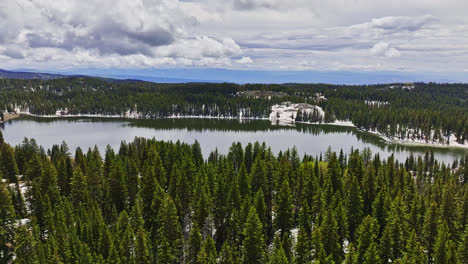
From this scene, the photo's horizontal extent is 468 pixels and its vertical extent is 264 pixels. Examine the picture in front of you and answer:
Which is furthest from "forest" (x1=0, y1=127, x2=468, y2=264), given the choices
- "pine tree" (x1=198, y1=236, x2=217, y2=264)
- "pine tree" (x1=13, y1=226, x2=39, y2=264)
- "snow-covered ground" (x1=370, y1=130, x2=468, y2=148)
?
"snow-covered ground" (x1=370, y1=130, x2=468, y2=148)

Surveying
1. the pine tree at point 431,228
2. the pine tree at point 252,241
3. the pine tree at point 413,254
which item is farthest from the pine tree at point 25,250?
the pine tree at point 431,228

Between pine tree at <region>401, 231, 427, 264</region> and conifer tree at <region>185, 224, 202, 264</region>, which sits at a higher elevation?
pine tree at <region>401, 231, 427, 264</region>

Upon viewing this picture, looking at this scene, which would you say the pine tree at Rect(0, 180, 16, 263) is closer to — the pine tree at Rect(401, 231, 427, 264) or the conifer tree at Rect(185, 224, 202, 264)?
the conifer tree at Rect(185, 224, 202, 264)

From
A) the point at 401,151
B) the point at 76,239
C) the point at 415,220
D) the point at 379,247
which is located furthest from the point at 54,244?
the point at 401,151

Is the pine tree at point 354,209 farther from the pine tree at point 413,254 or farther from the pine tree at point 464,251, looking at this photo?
the pine tree at point 464,251

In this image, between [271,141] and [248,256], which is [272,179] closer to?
[248,256]

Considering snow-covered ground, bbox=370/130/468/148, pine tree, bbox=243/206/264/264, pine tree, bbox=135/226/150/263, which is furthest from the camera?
snow-covered ground, bbox=370/130/468/148

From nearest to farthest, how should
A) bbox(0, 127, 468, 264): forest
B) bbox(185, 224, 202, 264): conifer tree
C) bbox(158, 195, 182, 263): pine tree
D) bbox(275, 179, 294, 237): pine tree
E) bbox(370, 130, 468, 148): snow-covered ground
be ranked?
bbox(0, 127, 468, 264): forest < bbox(185, 224, 202, 264): conifer tree < bbox(158, 195, 182, 263): pine tree < bbox(275, 179, 294, 237): pine tree < bbox(370, 130, 468, 148): snow-covered ground
